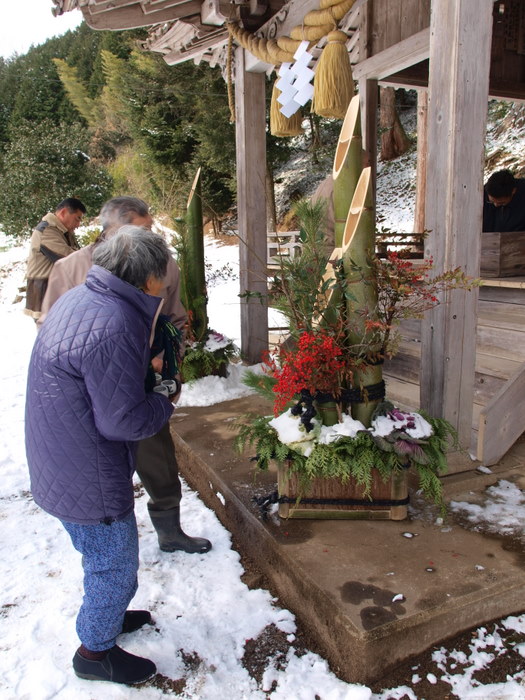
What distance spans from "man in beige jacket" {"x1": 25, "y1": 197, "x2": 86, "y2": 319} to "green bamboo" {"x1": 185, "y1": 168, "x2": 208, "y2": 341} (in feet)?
3.19

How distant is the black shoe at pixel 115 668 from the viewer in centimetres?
187

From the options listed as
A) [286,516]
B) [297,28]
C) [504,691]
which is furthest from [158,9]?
[504,691]

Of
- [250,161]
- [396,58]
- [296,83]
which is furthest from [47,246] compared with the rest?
[396,58]

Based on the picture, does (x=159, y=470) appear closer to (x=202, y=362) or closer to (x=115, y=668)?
(x=115, y=668)

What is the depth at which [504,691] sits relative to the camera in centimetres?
174

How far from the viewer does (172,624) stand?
2188mm

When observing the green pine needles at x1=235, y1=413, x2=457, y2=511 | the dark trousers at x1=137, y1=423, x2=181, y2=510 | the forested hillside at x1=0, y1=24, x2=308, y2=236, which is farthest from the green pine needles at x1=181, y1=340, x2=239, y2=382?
the forested hillside at x1=0, y1=24, x2=308, y2=236

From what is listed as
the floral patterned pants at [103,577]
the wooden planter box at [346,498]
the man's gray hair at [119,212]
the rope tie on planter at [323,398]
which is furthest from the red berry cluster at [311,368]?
the man's gray hair at [119,212]

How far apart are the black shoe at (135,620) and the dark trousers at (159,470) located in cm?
57

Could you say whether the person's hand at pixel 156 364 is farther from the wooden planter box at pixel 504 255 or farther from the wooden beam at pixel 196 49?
the wooden beam at pixel 196 49

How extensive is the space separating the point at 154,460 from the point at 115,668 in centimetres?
94

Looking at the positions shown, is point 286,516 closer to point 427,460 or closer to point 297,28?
point 427,460

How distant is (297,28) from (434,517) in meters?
3.41

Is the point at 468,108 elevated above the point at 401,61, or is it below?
below
